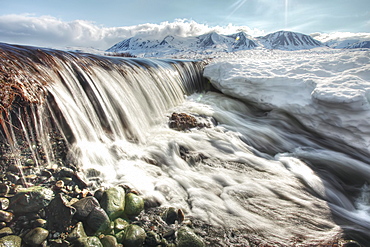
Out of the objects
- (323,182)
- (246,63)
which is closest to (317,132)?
(323,182)

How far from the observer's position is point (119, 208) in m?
2.57

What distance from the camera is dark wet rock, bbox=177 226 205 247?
224 cm

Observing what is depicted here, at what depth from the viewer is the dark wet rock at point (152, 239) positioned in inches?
89.0

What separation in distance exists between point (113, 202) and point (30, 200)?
94cm

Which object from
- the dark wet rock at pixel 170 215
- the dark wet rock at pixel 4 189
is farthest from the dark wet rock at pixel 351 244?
the dark wet rock at pixel 4 189

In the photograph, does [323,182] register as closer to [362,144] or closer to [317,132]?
[362,144]

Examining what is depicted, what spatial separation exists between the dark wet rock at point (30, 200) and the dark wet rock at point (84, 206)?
340 mm

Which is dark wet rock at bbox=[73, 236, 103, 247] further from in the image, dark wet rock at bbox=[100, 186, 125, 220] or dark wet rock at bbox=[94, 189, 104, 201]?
dark wet rock at bbox=[94, 189, 104, 201]

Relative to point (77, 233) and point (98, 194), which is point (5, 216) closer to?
point (77, 233)

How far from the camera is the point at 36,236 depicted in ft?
6.60

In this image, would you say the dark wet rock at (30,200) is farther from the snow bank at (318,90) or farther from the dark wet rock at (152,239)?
the snow bank at (318,90)

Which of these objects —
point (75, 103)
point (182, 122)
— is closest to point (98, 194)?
point (75, 103)

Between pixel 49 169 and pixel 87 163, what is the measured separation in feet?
1.84

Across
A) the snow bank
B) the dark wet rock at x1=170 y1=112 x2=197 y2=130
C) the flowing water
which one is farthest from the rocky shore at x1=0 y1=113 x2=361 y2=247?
the snow bank
